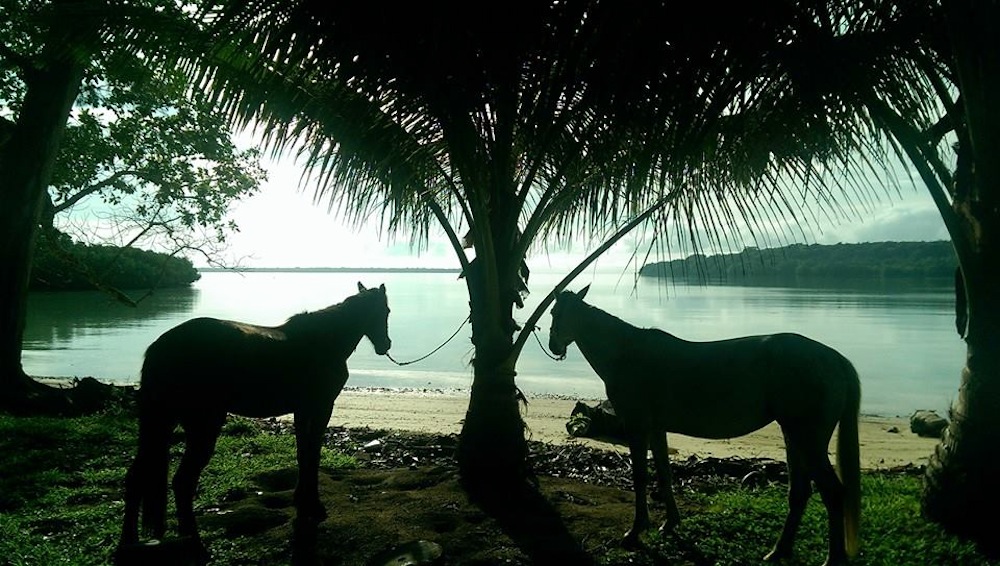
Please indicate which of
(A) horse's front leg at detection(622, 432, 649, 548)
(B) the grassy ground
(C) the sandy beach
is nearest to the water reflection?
(C) the sandy beach

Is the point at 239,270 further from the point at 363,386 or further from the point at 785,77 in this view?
the point at 785,77

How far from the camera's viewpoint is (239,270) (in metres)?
13.0

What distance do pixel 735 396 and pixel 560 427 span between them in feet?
24.0

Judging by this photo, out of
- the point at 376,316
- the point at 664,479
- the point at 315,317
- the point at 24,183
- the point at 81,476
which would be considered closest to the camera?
the point at 664,479

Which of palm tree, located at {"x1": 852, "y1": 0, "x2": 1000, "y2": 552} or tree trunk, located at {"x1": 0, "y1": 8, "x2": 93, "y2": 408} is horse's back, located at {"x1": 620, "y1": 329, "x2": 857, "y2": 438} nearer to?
palm tree, located at {"x1": 852, "y1": 0, "x2": 1000, "y2": 552}

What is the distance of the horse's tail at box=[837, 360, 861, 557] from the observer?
406 centimetres

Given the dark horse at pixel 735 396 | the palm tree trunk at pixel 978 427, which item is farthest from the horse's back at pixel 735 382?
the palm tree trunk at pixel 978 427

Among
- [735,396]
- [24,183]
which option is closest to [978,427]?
[735,396]

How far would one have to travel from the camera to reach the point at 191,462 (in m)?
4.44

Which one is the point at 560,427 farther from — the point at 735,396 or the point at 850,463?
the point at 850,463

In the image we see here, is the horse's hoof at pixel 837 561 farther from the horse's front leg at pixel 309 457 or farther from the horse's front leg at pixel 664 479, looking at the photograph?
the horse's front leg at pixel 309 457

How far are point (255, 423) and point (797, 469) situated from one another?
774cm

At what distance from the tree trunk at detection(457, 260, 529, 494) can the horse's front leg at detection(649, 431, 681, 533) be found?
Result: 56.8 inches

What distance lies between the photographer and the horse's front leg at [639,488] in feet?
14.8
